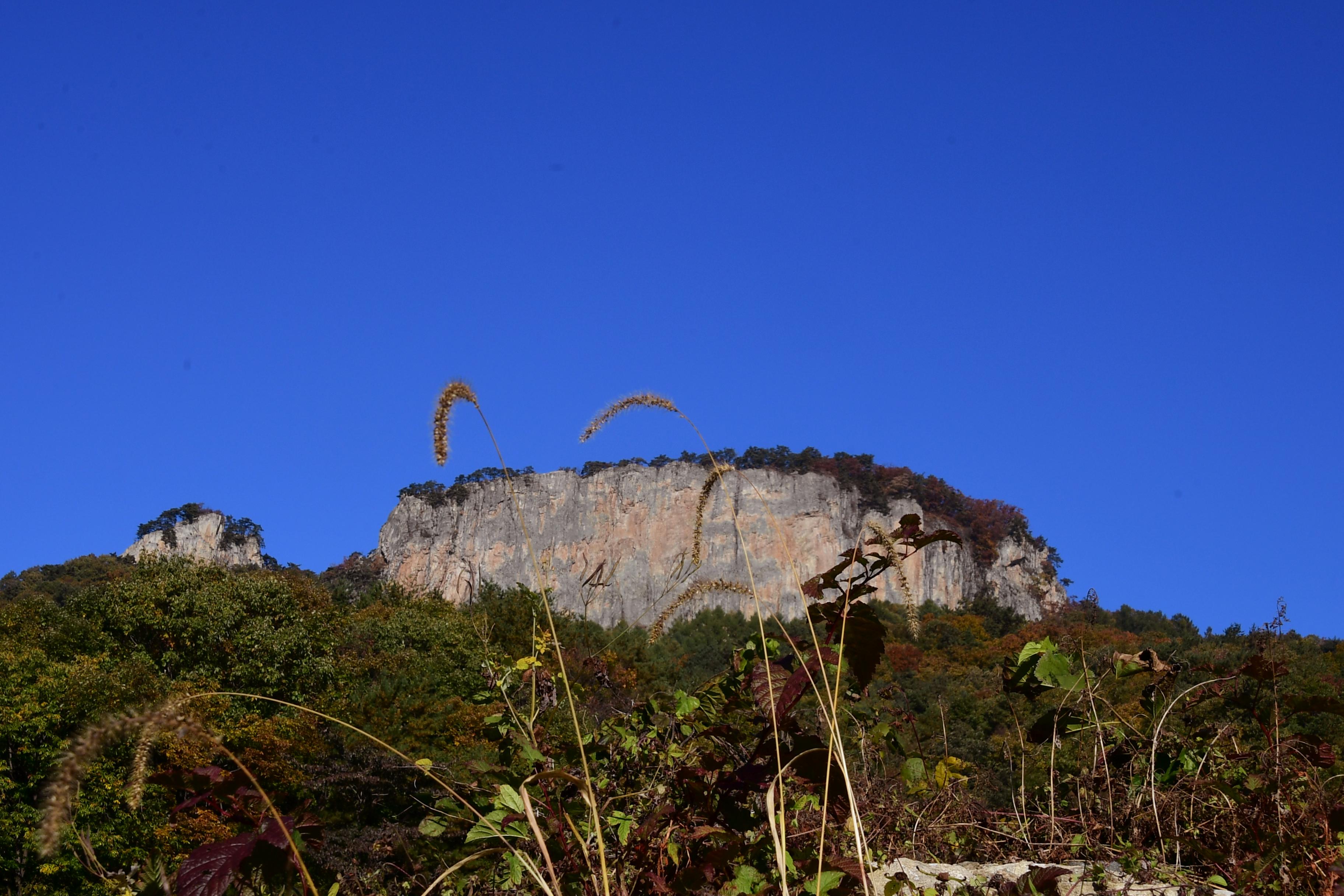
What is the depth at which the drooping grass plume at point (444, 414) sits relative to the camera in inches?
88.4

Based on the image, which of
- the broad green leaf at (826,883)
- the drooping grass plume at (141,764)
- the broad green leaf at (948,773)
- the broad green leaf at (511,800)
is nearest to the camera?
the drooping grass plume at (141,764)

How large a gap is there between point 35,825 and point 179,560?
11.5 m

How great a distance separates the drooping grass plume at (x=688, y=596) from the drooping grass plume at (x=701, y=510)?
0.25 ft

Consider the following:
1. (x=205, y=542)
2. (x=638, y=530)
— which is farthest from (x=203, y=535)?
(x=638, y=530)

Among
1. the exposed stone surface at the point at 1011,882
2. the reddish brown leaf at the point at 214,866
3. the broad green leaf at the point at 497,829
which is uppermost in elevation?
the broad green leaf at the point at 497,829

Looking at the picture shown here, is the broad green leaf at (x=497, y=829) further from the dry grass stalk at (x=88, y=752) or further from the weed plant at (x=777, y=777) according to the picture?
the dry grass stalk at (x=88, y=752)

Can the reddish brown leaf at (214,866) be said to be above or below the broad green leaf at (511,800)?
below

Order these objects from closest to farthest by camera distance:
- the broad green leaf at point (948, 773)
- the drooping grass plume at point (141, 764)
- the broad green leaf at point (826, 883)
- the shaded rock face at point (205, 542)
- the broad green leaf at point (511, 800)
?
1. the drooping grass plume at point (141, 764)
2. the broad green leaf at point (826, 883)
3. the broad green leaf at point (511, 800)
4. the broad green leaf at point (948, 773)
5. the shaded rock face at point (205, 542)

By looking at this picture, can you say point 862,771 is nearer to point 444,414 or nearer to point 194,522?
point 444,414

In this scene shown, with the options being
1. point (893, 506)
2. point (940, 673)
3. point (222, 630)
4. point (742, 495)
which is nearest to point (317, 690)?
point (222, 630)

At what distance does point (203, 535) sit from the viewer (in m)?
88.3

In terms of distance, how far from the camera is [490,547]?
299 ft

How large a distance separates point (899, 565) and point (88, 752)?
1.37 metres

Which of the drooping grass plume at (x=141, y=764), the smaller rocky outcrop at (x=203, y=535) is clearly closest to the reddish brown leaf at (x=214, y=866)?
the drooping grass plume at (x=141, y=764)
